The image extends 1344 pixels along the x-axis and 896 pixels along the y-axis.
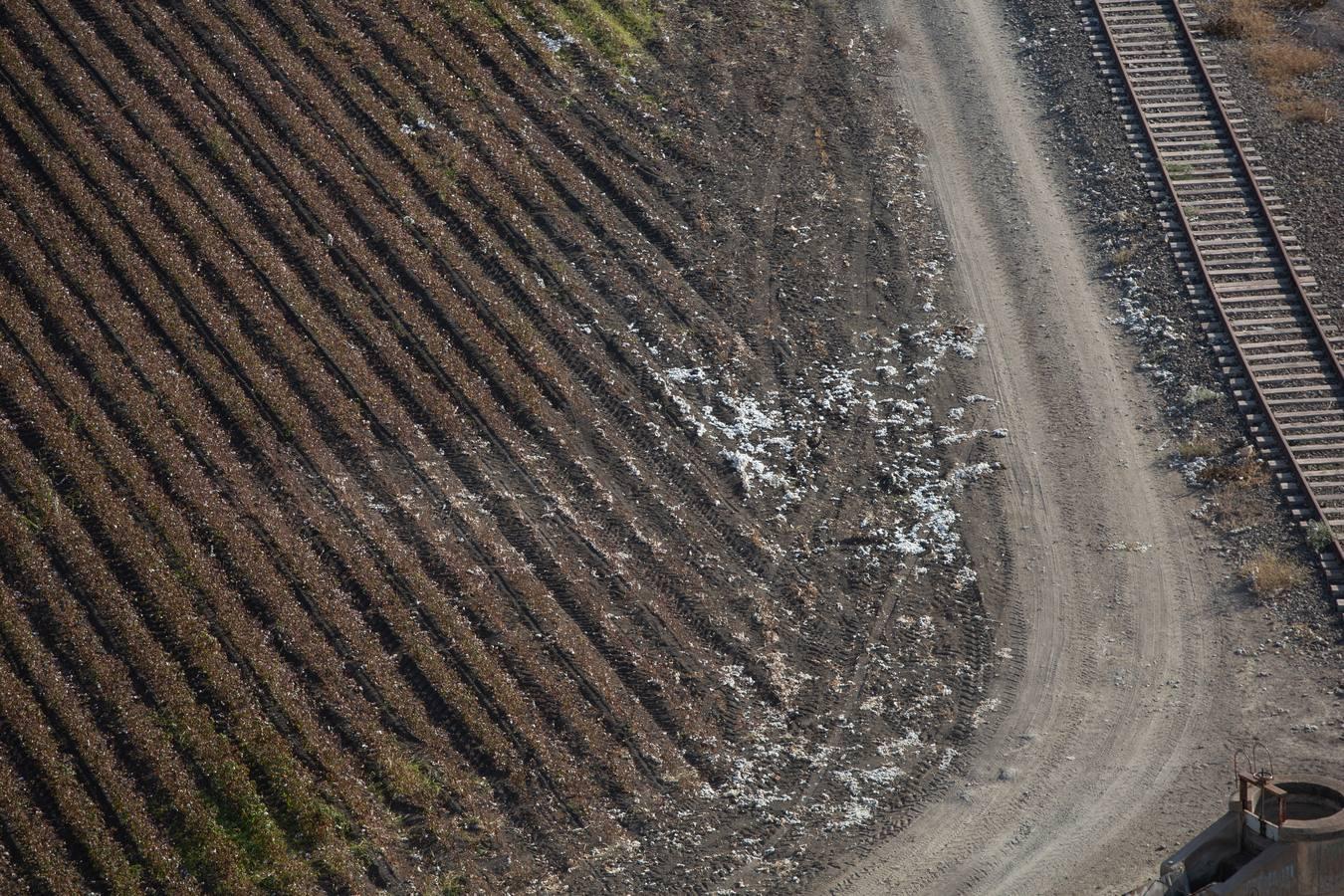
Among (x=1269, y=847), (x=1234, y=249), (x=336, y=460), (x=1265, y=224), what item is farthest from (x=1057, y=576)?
(x=336, y=460)

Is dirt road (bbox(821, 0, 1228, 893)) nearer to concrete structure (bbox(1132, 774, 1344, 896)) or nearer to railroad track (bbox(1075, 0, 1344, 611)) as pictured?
concrete structure (bbox(1132, 774, 1344, 896))

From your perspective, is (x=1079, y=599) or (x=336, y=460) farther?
(x=336, y=460)

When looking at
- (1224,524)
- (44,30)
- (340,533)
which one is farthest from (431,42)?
(1224,524)

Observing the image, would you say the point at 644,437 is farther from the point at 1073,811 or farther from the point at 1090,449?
the point at 1073,811

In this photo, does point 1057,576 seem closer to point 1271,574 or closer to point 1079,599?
point 1079,599

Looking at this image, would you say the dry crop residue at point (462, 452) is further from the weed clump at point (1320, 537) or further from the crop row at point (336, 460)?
the weed clump at point (1320, 537)

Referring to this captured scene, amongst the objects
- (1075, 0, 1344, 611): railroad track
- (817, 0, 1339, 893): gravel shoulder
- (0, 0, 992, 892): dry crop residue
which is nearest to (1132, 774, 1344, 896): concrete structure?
(817, 0, 1339, 893): gravel shoulder

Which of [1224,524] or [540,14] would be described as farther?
[540,14]
